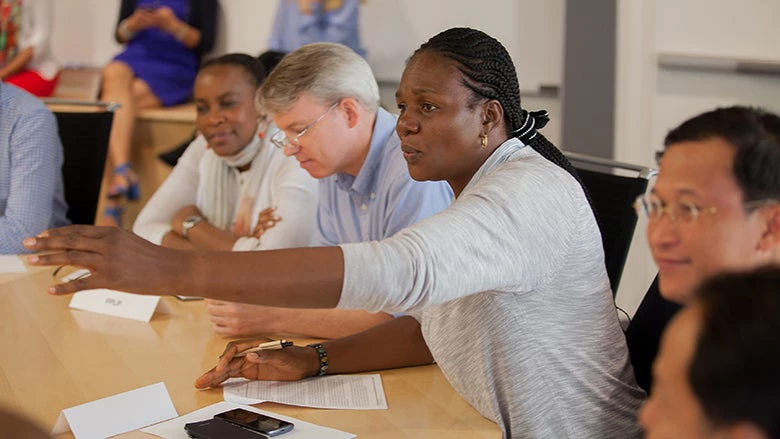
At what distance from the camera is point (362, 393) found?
5.65ft

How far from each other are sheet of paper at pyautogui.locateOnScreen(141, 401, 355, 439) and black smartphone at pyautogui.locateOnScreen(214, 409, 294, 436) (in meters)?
0.01

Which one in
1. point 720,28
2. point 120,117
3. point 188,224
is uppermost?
point 720,28

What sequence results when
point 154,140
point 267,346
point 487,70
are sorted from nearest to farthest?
point 487,70
point 267,346
point 154,140

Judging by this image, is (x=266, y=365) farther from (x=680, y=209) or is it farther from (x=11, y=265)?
(x=11, y=265)

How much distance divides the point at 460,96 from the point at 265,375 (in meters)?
0.63

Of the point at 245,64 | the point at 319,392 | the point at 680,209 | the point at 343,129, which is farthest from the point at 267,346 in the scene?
the point at 245,64

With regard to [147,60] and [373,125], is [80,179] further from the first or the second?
[147,60]

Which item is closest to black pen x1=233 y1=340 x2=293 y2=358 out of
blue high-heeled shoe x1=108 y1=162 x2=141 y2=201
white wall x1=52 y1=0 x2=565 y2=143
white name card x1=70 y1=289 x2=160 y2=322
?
white name card x1=70 y1=289 x2=160 y2=322

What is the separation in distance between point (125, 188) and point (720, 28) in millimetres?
3023

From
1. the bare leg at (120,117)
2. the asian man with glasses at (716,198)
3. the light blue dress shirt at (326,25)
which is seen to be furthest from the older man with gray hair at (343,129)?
the bare leg at (120,117)

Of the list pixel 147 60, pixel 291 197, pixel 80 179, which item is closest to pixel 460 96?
pixel 291 197

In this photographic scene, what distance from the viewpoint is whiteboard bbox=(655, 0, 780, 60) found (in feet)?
12.9

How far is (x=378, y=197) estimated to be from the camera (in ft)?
7.61

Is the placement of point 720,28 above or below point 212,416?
above
